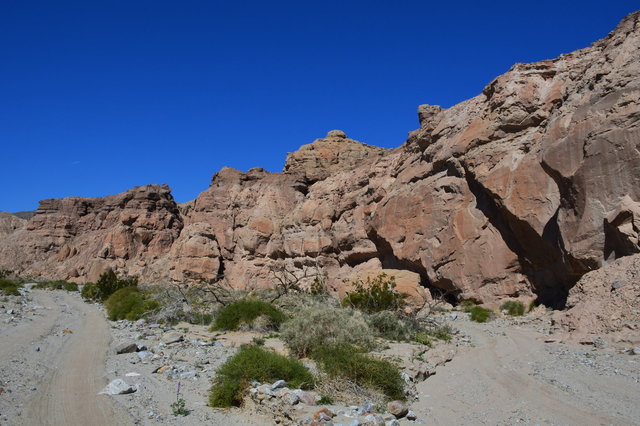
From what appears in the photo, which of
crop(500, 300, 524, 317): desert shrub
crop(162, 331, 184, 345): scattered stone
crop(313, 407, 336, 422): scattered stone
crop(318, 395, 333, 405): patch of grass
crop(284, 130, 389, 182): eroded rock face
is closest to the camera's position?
crop(313, 407, 336, 422): scattered stone

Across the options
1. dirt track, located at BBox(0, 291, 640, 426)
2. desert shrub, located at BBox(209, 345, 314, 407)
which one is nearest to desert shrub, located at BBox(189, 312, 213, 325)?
dirt track, located at BBox(0, 291, 640, 426)

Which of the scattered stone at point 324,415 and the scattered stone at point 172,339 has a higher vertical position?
the scattered stone at point 172,339

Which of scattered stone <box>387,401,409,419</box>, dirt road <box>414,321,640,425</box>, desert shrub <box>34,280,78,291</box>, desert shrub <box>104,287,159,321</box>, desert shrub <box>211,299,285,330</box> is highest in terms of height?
desert shrub <box>34,280,78,291</box>

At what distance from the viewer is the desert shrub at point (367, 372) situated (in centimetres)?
878

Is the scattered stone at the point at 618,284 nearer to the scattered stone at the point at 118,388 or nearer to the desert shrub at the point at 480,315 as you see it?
the desert shrub at the point at 480,315

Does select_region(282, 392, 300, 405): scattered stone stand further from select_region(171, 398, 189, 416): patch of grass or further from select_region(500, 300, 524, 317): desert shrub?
select_region(500, 300, 524, 317): desert shrub

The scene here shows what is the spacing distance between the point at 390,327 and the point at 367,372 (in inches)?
284

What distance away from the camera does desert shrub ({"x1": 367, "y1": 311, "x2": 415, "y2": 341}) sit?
1541cm

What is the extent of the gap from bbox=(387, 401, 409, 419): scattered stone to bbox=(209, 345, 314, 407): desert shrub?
1877mm

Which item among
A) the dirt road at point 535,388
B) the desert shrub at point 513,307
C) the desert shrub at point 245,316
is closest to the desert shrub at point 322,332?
the dirt road at point 535,388

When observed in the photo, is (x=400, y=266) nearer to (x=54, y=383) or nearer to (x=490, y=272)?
(x=490, y=272)

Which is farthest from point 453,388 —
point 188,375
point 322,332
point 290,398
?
point 188,375

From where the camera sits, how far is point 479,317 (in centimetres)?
1966

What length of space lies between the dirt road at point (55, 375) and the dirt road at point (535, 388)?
597cm
